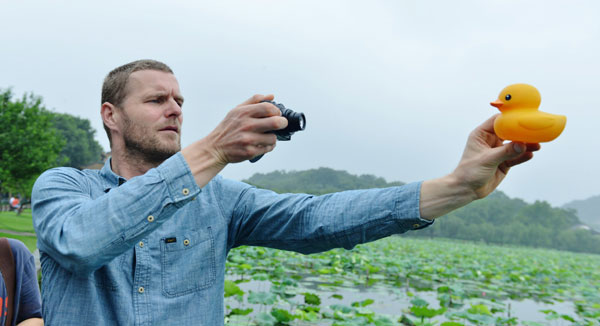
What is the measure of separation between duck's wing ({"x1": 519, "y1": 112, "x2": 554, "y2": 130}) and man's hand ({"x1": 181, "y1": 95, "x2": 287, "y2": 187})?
54 cm

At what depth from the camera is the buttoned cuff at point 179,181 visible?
0.97 meters

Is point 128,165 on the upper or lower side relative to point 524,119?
lower

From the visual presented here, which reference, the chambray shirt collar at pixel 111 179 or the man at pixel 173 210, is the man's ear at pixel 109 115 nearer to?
the man at pixel 173 210

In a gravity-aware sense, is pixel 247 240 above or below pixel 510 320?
above

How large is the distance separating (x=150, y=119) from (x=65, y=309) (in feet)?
1.94

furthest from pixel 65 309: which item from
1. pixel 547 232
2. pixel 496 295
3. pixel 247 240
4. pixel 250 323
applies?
pixel 547 232

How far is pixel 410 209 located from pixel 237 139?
490 mm

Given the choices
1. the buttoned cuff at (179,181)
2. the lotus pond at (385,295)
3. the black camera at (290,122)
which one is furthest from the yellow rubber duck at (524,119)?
the lotus pond at (385,295)

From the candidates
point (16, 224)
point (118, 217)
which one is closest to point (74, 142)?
point (16, 224)

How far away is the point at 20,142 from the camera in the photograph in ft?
47.0

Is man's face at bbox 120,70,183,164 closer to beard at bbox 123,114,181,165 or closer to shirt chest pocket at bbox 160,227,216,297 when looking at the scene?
beard at bbox 123,114,181,165

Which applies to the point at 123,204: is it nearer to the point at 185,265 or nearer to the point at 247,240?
the point at 185,265

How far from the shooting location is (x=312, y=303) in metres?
4.68

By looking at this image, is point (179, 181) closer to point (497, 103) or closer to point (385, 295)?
point (497, 103)
